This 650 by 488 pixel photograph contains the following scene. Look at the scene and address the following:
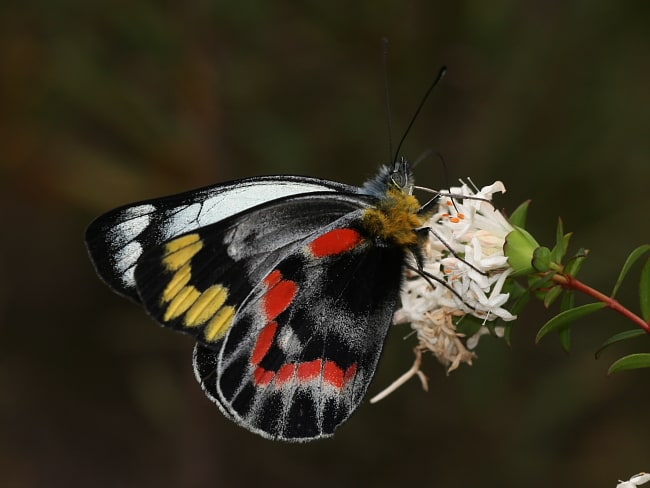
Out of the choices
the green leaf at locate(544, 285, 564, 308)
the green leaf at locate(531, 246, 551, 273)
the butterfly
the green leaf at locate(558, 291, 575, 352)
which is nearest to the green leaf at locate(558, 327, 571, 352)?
the green leaf at locate(558, 291, 575, 352)

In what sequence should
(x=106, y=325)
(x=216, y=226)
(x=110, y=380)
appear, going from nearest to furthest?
(x=216, y=226) → (x=106, y=325) → (x=110, y=380)

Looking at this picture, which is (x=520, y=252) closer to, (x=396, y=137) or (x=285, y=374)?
(x=285, y=374)

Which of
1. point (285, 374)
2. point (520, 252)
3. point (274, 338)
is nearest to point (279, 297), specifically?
point (274, 338)

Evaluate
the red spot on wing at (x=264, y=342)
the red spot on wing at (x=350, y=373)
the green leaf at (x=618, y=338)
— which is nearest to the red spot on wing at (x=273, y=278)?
the red spot on wing at (x=264, y=342)

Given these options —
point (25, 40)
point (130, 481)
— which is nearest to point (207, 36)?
point (25, 40)

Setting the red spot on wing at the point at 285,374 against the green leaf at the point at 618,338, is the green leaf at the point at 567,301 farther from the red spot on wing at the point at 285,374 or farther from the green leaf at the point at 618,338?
the red spot on wing at the point at 285,374

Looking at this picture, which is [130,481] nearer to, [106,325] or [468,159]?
[106,325]
